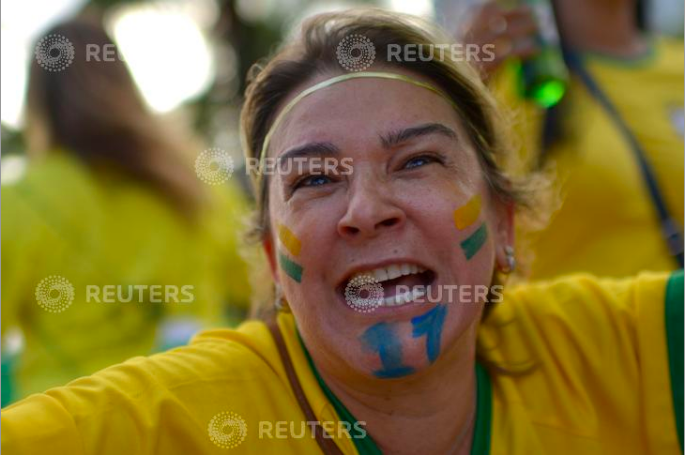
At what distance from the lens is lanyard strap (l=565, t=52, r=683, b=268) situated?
3.17 metres

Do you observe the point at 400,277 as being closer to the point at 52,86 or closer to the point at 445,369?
the point at 445,369

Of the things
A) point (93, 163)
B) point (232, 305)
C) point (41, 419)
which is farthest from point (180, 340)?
point (41, 419)

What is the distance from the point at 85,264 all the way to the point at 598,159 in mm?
1791

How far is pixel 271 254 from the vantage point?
7.85ft

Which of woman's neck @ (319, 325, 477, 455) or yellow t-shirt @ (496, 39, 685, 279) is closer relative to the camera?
woman's neck @ (319, 325, 477, 455)

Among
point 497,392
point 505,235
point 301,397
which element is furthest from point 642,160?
point 301,397

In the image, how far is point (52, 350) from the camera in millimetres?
3295

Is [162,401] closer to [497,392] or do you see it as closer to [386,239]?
[386,239]

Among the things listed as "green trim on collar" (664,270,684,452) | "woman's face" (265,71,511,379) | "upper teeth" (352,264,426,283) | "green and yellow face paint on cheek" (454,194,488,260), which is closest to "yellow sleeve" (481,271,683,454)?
"green trim on collar" (664,270,684,452)

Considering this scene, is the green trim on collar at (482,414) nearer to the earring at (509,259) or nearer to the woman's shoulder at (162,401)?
the earring at (509,259)

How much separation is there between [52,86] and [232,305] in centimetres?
135

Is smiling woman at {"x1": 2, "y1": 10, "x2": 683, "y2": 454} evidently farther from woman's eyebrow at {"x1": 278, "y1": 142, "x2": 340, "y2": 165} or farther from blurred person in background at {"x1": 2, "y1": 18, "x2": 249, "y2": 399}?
blurred person in background at {"x1": 2, "y1": 18, "x2": 249, "y2": 399}

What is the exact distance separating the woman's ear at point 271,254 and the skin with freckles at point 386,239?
104 millimetres

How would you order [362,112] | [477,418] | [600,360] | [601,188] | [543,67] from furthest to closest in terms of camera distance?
[601,188]
[543,67]
[600,360]
[477,418]
[362,112]
